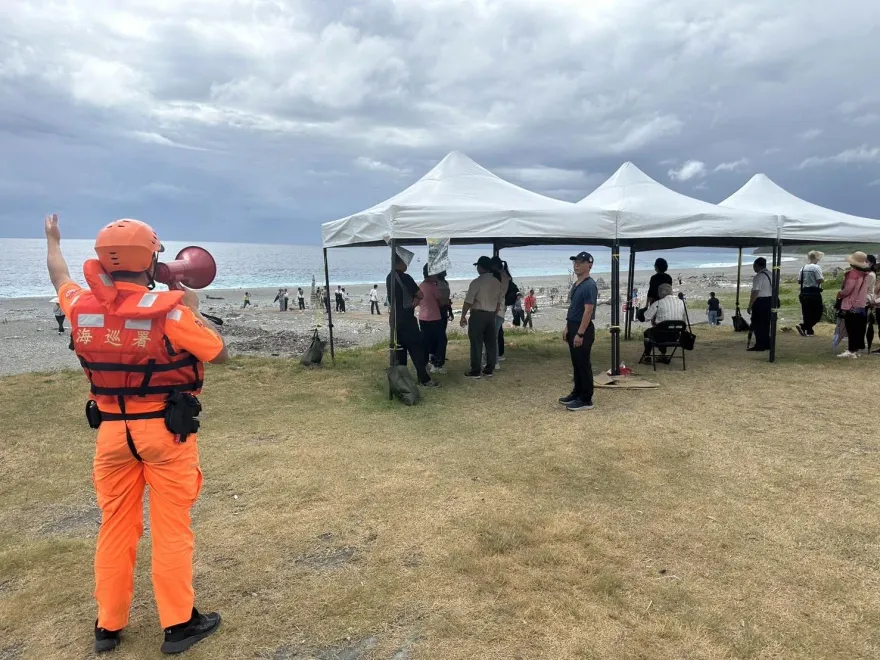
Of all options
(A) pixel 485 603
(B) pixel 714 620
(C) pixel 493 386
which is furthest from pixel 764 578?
(C) pixel 493 386

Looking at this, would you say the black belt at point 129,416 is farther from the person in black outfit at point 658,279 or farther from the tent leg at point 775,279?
the tent leg at point 775,279

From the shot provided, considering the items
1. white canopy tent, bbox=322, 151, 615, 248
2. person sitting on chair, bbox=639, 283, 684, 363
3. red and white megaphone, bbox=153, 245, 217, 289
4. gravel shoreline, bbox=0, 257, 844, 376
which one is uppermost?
white canopy tent, bbox=322, 151, 615, 248

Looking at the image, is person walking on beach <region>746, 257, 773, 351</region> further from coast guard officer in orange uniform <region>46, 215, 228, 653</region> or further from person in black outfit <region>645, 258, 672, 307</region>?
coast guard officer in orange uniform <region>46, 215, 228, 653</region>

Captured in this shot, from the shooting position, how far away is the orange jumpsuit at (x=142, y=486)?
2.29 m

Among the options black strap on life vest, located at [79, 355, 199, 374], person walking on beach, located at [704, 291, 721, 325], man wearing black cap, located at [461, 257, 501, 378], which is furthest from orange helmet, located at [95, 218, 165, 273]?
person walking on beach, located at [704, 291, 721, 325]

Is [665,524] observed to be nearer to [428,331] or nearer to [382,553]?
[382,553]

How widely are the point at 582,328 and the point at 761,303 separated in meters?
5.40

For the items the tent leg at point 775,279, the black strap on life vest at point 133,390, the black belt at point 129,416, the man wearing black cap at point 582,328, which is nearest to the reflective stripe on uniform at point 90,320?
the black strap on life vest at point 133,390

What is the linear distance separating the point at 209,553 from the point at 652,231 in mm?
6155

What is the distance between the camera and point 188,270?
8.22 feet

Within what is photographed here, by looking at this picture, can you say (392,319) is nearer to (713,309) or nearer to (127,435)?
(127,435)

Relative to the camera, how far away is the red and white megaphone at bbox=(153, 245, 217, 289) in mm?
2431

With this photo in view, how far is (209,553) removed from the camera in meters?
3.36

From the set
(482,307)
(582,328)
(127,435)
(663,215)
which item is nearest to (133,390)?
(127,435)
